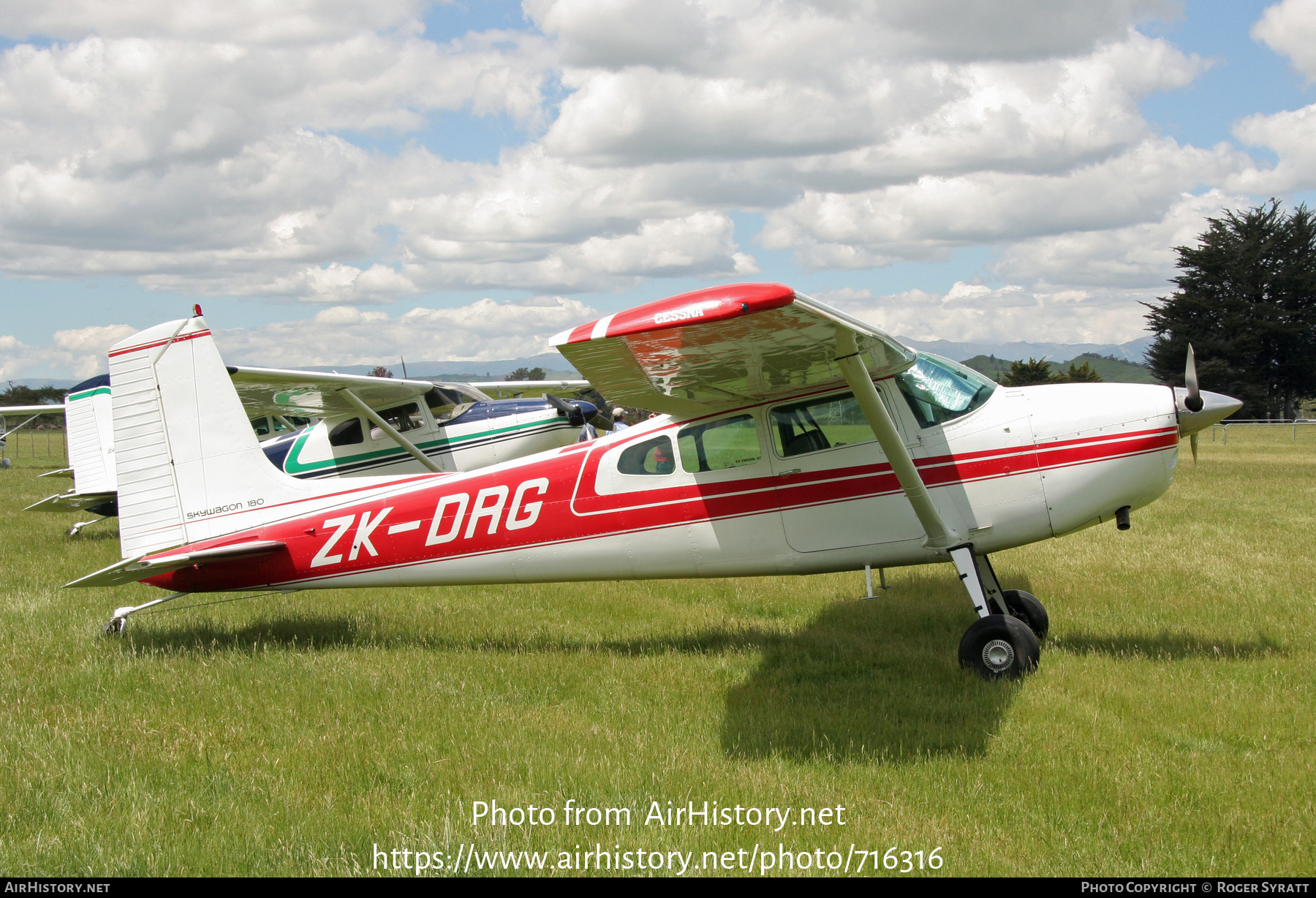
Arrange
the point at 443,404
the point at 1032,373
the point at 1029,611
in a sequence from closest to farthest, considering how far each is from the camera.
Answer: the point at 1029,611, the point at 443,404, the point at 1032,373

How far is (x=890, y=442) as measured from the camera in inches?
231

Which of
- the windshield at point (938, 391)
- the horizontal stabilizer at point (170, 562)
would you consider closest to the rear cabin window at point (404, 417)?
the horizontal stabilizer at point (170, 562)

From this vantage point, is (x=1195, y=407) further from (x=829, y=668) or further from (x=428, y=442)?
(x=428, y=442)

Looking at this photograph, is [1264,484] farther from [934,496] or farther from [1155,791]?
[1155,791]

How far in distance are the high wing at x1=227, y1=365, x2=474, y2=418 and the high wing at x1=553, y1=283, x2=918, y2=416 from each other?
7.62 metres

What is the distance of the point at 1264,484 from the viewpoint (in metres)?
18.3

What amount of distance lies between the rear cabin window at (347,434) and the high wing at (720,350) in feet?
28.6

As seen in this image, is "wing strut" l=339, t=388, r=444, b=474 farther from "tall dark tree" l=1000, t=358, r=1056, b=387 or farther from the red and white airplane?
"tall dark tree" l=1000, t=358, r=1056, b=387

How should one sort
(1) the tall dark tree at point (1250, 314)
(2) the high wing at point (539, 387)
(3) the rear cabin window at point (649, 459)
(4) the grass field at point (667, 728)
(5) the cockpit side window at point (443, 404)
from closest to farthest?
(4) the grass field at point (667, 728) → (3) the rear cabin window at point (649, 459) → (5) the cockpit side window at point (443, 404) → (2) the high wing at point (539, 387) → (1) the tall dark tree at point (1250, 314)

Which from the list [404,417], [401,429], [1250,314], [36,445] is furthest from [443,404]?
[1250,314]

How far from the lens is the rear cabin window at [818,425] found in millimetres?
6598

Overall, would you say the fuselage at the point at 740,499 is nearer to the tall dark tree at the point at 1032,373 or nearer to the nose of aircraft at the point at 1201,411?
the nose of aircraft at the point at 1201,411

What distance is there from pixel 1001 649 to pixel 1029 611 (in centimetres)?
134
